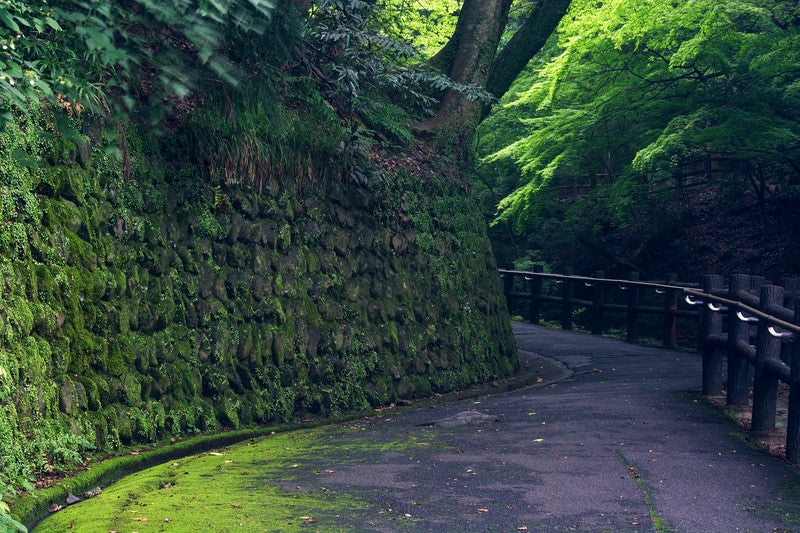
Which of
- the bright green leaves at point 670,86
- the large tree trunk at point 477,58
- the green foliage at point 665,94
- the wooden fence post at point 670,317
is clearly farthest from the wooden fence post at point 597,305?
the large tree trunk at point 477,58

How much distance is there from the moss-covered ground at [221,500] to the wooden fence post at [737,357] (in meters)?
4.02

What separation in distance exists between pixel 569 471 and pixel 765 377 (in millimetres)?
2220

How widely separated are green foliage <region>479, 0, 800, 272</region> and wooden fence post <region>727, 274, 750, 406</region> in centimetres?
596

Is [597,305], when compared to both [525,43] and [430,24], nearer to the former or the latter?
[525,43]

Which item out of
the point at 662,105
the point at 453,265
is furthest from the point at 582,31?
the point at 453,265

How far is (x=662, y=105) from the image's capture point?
16.5 m

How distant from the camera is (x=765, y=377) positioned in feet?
25.7

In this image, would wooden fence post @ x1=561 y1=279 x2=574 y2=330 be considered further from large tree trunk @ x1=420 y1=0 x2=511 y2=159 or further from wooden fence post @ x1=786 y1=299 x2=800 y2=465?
wooden fence post @ x1=786 y1=299 x2=800 y2=465

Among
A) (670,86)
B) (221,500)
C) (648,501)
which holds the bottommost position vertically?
(221,500)

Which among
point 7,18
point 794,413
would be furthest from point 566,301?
point 7,18

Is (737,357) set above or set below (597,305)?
above

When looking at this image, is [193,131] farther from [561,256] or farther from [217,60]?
[561,256]

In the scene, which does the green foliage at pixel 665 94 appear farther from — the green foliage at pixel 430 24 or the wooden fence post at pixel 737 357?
the wooden fence post at pixel 737 357

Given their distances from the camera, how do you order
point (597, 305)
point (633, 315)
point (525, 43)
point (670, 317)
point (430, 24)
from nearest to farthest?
point (525, 43) < point (670, 317) < point (633, 315) < point (597, 305) < point (430, 24)
